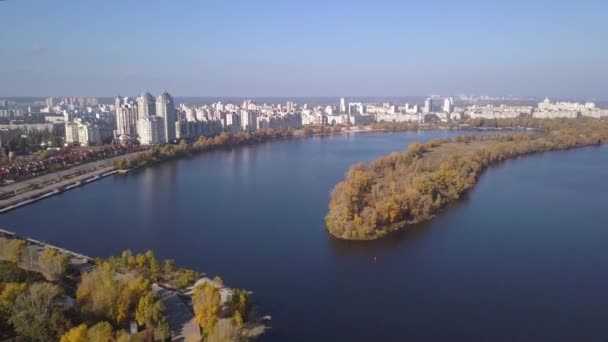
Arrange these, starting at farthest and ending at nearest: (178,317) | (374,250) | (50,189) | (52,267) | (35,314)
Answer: (50,189), (374,250), (52,267), (178,317), (35,314)

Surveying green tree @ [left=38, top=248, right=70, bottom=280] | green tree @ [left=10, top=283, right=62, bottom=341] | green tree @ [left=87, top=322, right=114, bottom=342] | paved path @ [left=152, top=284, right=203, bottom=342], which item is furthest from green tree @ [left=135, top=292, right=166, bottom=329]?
green tree @ [left=38, top=248, right=70, bottom=280]

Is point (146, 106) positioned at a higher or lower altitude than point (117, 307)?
higher

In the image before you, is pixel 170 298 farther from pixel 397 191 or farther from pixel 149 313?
pixel 397 191

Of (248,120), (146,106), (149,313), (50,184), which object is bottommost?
(149,313)

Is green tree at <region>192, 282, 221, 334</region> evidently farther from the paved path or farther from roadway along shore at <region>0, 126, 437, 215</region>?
roadway along shore at <region>0, 126, 437, 215</region>

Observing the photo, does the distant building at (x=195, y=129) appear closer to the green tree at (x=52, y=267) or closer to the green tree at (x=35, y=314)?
the green tree at (x=52, y=267)

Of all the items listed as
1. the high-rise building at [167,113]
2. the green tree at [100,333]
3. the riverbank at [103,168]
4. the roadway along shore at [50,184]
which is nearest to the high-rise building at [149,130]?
the high-rise building at [167,113]

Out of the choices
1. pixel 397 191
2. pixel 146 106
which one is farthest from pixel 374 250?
pixel 146 106
